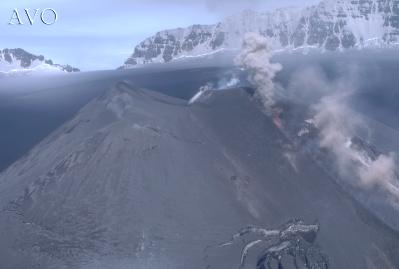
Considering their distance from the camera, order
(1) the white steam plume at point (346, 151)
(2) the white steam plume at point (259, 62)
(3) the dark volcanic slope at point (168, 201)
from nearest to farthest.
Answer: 1. (3) the dark volcanic slope at point (168, 201)
2. (1) the white steam plume at point (346, 151)
3. (2) the white steam plume at point (259, 62)

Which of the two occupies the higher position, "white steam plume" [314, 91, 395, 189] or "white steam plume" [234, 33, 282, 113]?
"white steam plume" [234, 33, 282, 113]

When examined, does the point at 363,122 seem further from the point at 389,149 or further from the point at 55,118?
the point at 55,118

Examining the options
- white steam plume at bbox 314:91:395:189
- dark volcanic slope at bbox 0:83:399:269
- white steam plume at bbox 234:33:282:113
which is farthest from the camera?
white steam plume at bbox 234:33:282:113

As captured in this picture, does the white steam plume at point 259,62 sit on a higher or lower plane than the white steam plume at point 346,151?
higher

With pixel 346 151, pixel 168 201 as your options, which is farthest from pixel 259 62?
pixel 168 201

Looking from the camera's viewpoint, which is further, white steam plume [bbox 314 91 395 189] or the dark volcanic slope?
white steam plume [bbox 314 91 395 189]

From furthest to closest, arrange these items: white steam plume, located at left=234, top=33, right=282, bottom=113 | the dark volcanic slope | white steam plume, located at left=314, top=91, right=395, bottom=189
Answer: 1. white steam plume, located at left=234, top=33, right=282, bottom=113
2. white steam plume, located at left=314, top=91, right=395, bottom=189
3. the dark volcanic slope

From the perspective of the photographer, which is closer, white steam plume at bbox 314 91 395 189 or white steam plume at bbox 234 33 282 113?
white steam plume at bbox 314 91 395 189

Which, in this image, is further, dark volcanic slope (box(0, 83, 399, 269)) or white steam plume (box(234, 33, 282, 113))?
white steam plume (box(234, 33, 282, 113))
